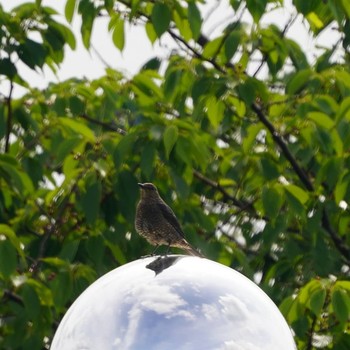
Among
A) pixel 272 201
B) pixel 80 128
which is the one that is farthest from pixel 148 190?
pixel 272 201

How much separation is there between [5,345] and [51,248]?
0.84 m

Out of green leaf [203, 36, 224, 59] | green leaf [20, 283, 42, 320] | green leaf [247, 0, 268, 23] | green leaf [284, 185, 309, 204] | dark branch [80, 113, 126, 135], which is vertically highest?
green leaf [247, 0, 268, 23]

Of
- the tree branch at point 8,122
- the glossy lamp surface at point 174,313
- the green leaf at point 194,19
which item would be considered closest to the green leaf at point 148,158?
the green leaf at point 194,19

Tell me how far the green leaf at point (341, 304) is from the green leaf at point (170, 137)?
1.41m

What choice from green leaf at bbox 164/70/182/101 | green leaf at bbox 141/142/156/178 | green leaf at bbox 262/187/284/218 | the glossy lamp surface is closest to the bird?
green leaf at bbox 141/142/156/178

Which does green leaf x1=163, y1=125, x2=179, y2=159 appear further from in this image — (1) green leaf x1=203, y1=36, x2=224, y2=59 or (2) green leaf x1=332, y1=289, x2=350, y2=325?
(2) green leaf x1=332, y1=289, x2=350, y2=325

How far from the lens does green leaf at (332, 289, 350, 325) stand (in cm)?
674

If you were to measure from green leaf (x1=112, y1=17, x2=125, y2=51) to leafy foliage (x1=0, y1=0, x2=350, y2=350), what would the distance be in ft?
0.04

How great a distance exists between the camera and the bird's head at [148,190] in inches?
291

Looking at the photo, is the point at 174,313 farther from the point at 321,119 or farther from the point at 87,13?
the point at 87,13

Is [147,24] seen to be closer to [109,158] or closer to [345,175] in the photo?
[109,158]

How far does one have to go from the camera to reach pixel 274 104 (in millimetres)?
9156

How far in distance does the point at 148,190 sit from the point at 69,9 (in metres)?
1.84

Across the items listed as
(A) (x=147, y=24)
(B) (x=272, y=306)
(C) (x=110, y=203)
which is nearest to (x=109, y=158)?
(C) (x=110, y=203)
